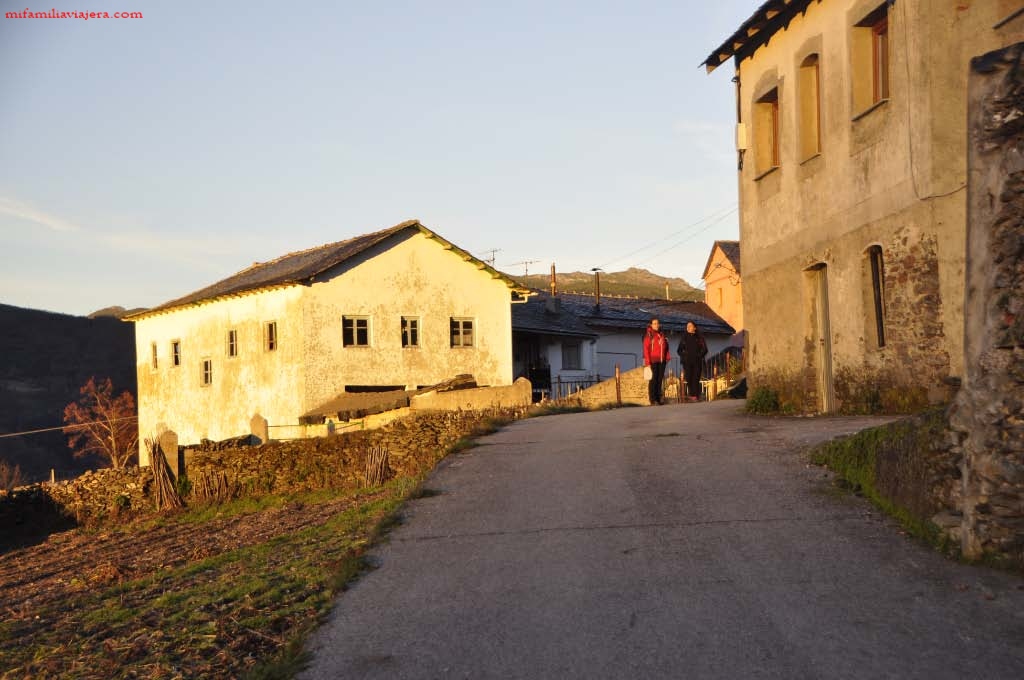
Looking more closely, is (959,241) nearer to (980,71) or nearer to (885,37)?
(885,37)

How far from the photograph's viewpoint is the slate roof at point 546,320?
1769 inches

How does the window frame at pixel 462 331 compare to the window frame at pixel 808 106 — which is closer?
the window frame at pixel 808 106

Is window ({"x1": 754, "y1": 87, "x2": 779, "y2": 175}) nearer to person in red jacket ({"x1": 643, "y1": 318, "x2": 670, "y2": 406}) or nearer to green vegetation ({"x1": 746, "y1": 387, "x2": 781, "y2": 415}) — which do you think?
green vegetation ({"x1": 746, "y1": 387, "x2": 781, "y2": 415})

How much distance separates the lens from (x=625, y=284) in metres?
140

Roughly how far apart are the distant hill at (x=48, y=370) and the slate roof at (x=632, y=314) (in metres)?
29.3

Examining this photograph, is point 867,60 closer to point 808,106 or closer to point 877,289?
point 808,106

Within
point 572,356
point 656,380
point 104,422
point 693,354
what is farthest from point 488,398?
point 104,422

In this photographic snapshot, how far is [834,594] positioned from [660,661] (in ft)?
5.27

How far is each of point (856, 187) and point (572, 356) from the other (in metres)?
32.9

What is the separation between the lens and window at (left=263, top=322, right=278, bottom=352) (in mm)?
38031

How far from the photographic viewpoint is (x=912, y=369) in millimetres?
13188

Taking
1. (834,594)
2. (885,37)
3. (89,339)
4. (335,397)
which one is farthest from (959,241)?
(89,339)

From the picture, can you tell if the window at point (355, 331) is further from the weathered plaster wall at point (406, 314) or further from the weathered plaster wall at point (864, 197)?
the weathered plaster wall at point (864, 197)

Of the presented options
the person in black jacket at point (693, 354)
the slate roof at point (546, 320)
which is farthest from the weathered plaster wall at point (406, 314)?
the person in black jacket at point (693, 354)
